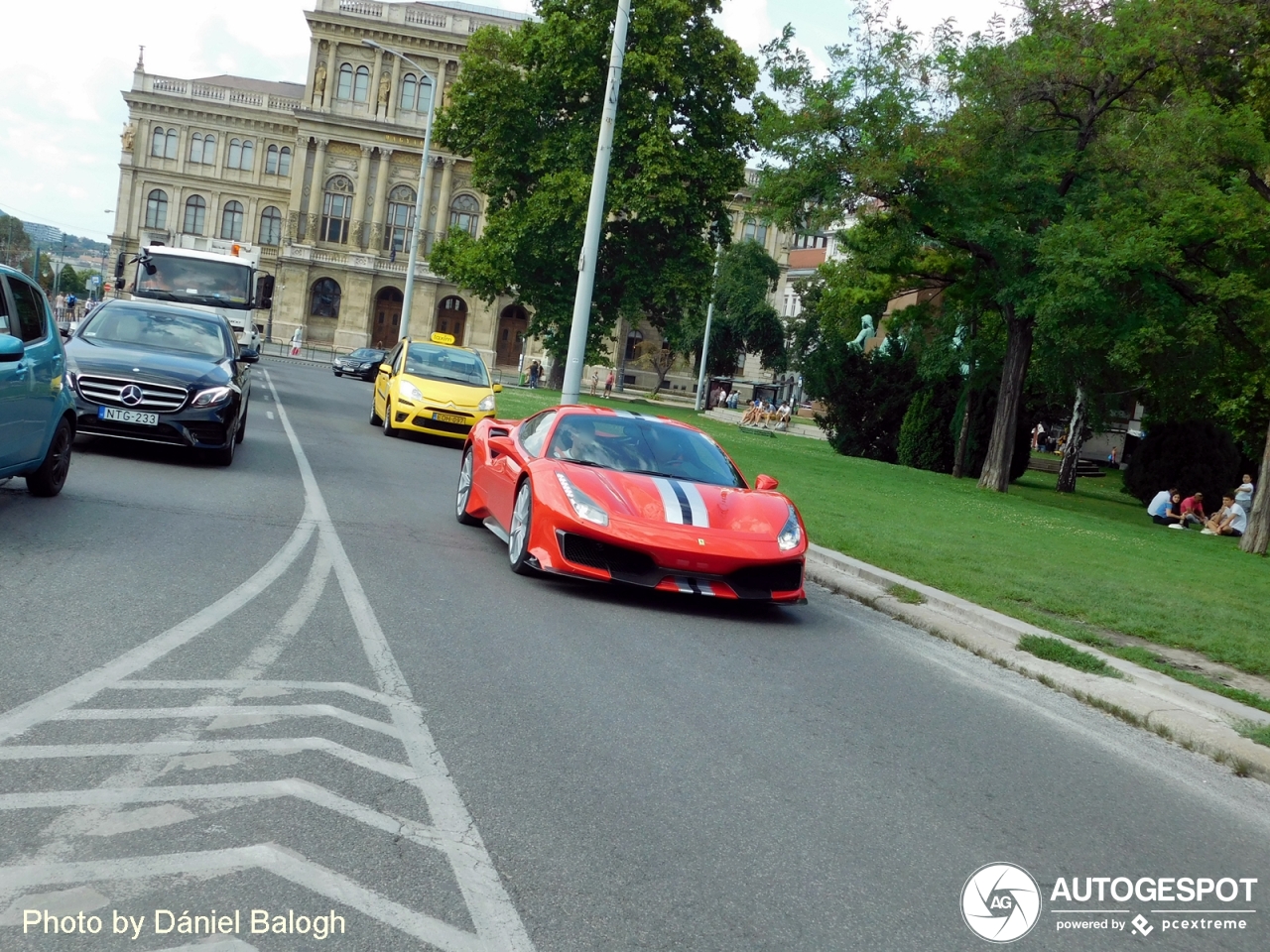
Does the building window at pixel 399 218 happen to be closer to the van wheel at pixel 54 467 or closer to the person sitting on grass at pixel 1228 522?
the person sitting on grass at pixel 1228 522

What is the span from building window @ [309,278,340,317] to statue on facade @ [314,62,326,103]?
12.4 metres

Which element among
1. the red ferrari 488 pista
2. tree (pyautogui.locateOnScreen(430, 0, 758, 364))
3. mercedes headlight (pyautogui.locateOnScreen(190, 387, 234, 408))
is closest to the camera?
the red ferrari 488 pista

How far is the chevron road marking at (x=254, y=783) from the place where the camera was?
3556 mm

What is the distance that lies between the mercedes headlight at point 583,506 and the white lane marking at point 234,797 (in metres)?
4.67

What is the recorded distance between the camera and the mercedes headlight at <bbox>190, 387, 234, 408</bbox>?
13.4 m

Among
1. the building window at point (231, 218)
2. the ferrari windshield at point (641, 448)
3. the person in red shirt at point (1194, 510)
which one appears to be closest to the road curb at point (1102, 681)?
the ferrari windshield at point (641, 448)

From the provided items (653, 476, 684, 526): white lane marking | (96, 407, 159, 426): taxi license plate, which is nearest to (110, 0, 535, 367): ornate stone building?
(96, 407, 159, 426): taxi license plate

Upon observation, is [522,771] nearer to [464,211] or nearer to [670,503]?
[670,503]

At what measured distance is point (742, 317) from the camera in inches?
3233

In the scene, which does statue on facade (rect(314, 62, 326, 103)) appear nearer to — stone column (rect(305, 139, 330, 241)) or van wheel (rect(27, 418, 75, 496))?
stone column (rect(305, 139, 330, 241))

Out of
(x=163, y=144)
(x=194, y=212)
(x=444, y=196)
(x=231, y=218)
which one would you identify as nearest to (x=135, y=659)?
(x=444, y=196)

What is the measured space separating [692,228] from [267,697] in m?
42.7

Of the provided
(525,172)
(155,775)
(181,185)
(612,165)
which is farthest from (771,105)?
(181,185)
